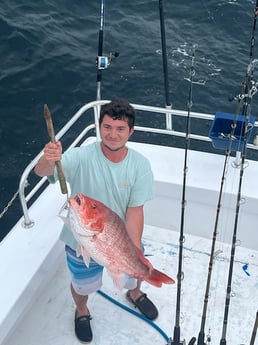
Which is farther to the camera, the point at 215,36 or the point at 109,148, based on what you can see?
the point at 215,36

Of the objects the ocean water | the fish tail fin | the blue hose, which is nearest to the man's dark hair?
the fish tail fin

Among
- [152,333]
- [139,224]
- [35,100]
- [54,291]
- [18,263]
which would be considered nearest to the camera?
[139,224]

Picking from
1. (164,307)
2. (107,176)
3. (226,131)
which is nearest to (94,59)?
(226,131)

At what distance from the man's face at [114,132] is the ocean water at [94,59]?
4.12m

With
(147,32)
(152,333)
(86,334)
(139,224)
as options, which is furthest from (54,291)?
(147,32)

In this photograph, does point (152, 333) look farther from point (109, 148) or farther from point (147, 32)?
point (147, 32)

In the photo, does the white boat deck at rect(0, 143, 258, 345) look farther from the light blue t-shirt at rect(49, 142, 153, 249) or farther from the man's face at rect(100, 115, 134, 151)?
the man's face at rect(100, 115, 134, 151)

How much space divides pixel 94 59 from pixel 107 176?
7.09 metres

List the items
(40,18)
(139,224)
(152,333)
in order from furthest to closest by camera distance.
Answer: (40,18)
(152,333)
(139,224)

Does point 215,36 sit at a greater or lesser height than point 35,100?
greater

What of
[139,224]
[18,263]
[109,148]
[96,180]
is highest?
[109,148]

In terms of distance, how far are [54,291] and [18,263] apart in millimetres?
762

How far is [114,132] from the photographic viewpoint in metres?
3.30

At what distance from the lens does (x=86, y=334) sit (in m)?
4.21
